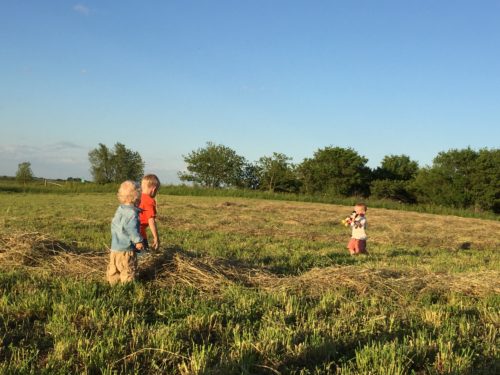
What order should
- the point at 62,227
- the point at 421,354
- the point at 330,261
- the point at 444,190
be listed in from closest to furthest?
the point at 421,354 < the point at 330,261 < the point at 62,227 < the point at 444,190

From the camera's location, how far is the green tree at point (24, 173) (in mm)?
67188

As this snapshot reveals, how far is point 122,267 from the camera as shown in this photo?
574 cm

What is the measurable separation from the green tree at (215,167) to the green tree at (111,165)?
10.6 m

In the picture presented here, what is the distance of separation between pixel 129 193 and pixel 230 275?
1.90 metres

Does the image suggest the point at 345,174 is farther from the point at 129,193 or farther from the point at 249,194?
the point at 129,193

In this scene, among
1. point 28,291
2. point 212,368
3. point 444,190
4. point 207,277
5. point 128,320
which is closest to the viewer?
point 212,368

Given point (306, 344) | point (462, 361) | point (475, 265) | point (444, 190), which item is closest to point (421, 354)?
point (462, 361)

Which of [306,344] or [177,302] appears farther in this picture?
[177,302]

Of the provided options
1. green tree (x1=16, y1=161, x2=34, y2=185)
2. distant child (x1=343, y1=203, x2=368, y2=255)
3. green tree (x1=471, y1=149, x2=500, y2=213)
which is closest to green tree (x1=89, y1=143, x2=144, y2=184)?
green tree (x1=16, y1=161, x2=34, y2=185)

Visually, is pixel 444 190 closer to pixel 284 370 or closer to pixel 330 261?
pixel 330 261

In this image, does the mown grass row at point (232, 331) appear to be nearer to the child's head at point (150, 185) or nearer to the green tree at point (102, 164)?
the child's head at point (150, 185)

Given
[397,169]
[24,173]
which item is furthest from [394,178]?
[24,173]

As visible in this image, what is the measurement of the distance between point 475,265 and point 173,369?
8664mm

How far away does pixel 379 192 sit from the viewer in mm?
70438
